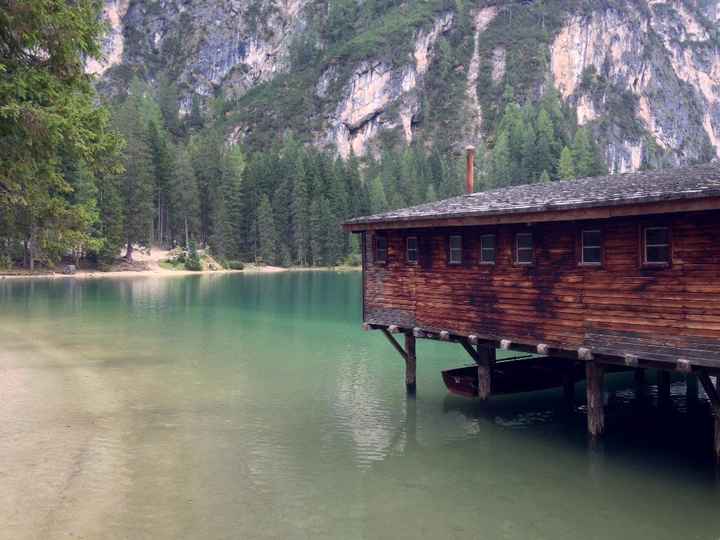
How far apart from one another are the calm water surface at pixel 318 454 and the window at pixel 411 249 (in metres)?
5.29

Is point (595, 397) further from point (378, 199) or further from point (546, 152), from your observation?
point (546, 152)

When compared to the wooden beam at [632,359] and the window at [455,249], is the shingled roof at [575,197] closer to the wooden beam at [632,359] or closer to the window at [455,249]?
the window at [455,249]

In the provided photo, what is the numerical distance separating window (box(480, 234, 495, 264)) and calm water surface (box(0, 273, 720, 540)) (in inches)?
210

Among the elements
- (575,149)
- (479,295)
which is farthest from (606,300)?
(575,149)

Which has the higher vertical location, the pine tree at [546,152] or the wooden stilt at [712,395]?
the pine tree at [546,152]

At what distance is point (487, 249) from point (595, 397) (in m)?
5.25

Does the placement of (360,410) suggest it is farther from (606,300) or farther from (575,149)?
(575,149)

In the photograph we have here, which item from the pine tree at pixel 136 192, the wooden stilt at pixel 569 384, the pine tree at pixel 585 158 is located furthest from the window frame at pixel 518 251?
the pine tree at pixel 585 158

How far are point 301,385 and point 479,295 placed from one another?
1022 cm

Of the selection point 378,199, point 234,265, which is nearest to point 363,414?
point 234,265

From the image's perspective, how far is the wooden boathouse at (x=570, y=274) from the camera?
50.2 ft

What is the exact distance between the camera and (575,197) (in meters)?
17.9

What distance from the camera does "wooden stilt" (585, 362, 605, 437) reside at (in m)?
18.9

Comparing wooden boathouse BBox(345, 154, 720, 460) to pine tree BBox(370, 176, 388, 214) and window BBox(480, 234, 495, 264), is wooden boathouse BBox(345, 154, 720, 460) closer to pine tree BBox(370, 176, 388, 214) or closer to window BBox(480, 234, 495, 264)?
window BBox(480, 234, 495, 264)
